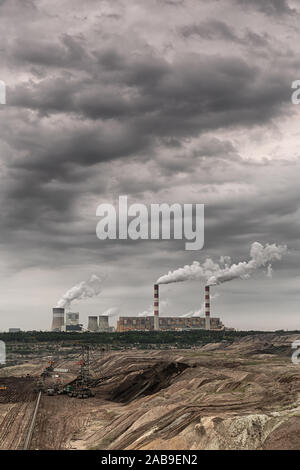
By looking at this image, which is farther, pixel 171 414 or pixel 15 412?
pixel 15 412

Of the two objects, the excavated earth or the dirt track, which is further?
the dirt track

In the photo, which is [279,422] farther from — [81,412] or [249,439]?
[81,412]

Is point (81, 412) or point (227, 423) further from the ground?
point (227, 423)

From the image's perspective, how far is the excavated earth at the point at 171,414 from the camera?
36.8 metres

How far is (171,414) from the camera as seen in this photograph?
49125 millimetres

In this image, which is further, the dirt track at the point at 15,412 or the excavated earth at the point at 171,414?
the dirt track at the point at 15,412

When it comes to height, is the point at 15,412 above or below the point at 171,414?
below

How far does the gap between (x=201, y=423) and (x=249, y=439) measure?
462 cm

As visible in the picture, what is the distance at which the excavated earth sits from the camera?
36.8m
